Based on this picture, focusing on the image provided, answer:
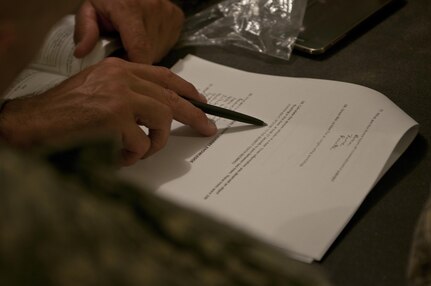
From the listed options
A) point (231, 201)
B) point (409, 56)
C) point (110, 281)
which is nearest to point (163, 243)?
point (110, 281)

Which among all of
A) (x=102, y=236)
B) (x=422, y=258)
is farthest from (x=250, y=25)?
(x=102, y=236)

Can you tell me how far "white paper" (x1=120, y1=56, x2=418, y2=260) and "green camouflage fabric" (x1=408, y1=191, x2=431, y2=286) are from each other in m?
0.12

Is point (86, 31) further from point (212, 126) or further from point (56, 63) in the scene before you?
point (212, 126)

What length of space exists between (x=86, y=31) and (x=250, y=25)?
296 mm

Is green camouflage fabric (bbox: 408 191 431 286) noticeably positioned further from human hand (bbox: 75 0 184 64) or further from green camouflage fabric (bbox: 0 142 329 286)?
human hand (bbox: 75 0 184 64)

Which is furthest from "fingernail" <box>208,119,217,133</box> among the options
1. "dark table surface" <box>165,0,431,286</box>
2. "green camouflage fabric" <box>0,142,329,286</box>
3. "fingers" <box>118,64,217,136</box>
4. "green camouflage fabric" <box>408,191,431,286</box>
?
"green camouflage fabric" <box>0,142,329,286</box>

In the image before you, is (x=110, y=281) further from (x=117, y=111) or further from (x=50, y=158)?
(x=117, y=111)

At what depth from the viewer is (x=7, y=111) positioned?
65 cm

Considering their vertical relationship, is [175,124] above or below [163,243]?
below

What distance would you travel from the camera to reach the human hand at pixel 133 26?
827 mm

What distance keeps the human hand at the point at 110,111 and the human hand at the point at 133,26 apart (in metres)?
0.15

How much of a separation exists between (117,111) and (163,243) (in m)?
0.42

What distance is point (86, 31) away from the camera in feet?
2.75

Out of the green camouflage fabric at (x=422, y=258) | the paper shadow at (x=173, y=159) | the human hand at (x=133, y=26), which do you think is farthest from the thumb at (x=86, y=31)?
the green camouflage fabric at (x=422, y=258)
